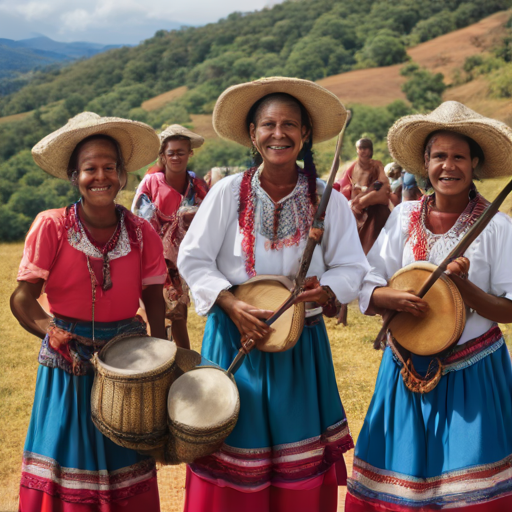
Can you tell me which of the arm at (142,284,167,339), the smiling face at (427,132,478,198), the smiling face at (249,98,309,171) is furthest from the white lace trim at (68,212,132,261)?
the smiling face at (427,132,478,198)

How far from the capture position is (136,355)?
107 inches

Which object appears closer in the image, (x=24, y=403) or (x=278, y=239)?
(x=278, y=239)

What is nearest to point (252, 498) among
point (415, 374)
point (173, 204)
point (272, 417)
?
point (272, 417)

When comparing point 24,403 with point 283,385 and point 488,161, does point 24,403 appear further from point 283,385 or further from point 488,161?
point 488,161

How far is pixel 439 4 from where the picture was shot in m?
51.7

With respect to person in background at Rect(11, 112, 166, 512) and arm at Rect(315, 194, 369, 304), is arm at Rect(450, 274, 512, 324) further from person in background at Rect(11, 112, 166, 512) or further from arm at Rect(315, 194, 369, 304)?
person in background at Rect(11, 112, 166, 512)

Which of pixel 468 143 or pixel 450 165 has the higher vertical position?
pixel 468 143

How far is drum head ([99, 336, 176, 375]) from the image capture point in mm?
2619

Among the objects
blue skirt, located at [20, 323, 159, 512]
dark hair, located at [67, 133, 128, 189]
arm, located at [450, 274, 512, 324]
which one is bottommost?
blue skirt, located at [20, 323, 159, 512]

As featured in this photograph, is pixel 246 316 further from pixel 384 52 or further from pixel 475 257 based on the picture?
pixel 384 52

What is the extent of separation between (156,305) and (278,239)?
0.74 m

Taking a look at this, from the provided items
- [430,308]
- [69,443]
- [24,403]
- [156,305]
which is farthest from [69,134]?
[24,403]

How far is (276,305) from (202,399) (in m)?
0.56

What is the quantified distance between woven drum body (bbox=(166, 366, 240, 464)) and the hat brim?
1531 millimetres
